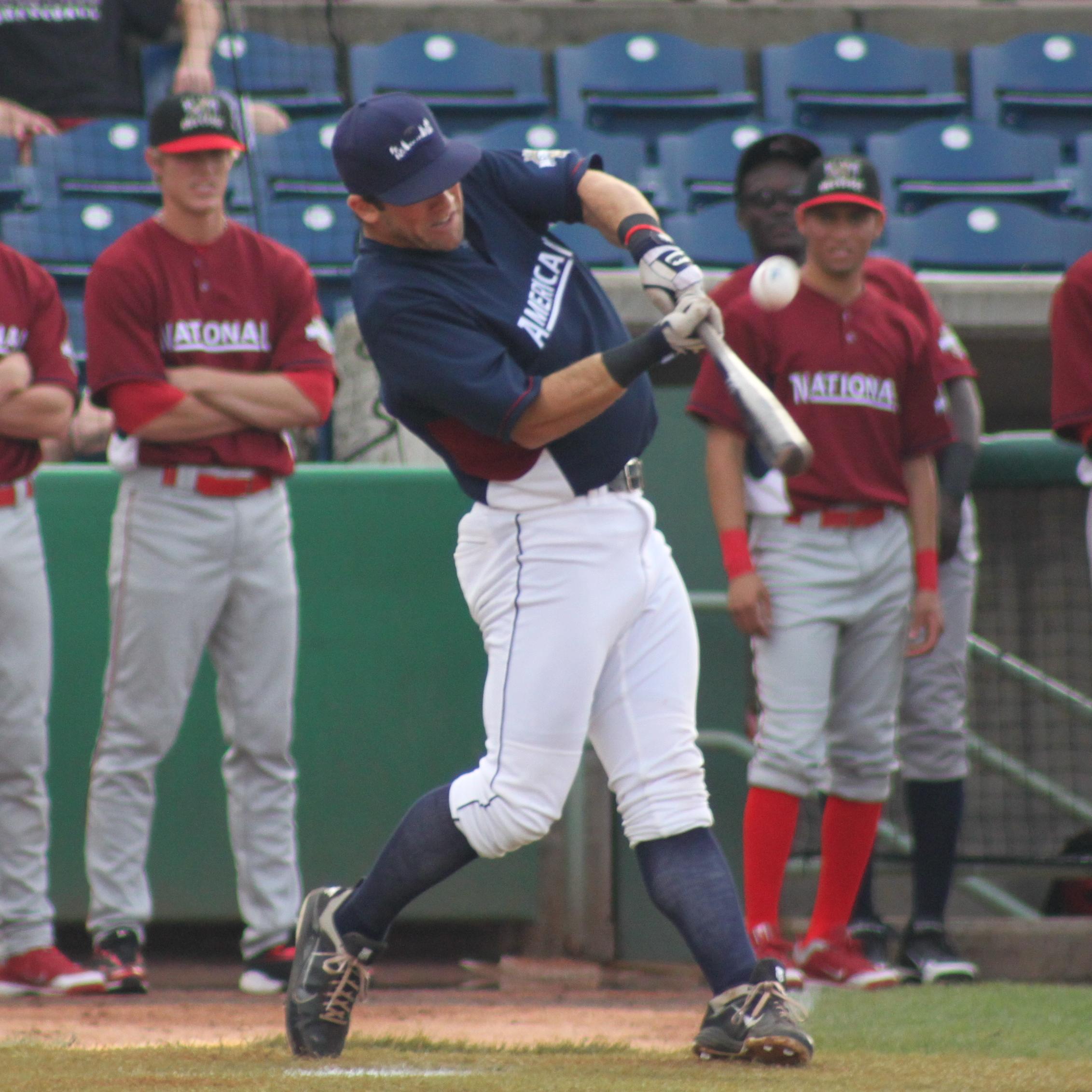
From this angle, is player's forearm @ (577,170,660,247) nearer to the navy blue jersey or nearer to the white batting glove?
the navy blue jersey

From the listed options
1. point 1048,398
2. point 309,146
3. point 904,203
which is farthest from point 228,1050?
point 904,203

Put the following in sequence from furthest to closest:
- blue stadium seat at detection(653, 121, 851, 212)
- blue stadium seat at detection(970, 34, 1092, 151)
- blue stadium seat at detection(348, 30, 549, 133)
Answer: blue stadium seat at detection(970, 34, 1092, 151) → blue stadium seat at detection(348, 30, 549, 133) → blue stadium seat at detection(653, 121, 851, 212)

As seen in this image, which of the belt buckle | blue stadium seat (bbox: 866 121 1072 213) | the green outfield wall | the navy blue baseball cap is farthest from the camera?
blue stadium seat (bbox: 866 121 1072 213)

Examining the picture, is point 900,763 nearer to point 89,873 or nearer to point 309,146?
point 89,873

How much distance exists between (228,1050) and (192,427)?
1472 millimetres

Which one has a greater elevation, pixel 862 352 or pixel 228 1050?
pixel 862 352

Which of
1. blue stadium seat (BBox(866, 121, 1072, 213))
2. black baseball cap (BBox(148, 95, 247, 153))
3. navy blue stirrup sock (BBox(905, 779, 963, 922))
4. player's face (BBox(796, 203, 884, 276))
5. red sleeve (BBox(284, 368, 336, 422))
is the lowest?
navy blue stirrup sock (BBox(905, 779, 963, 922))

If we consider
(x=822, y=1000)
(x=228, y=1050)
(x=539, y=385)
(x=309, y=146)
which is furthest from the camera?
(x=309, y=146)

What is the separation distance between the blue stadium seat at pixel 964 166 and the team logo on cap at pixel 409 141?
5.29 meters

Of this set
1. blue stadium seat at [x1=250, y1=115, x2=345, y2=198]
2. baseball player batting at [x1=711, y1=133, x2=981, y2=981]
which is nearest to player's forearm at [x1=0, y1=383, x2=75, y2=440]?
baseball player batting at [x1=711, y1=133, x2=981, y2=981]

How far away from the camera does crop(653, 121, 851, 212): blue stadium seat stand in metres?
7.43

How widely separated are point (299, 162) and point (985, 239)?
295cm

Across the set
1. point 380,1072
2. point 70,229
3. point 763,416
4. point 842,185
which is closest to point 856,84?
point 70,229

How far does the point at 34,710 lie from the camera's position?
379 centimetres
